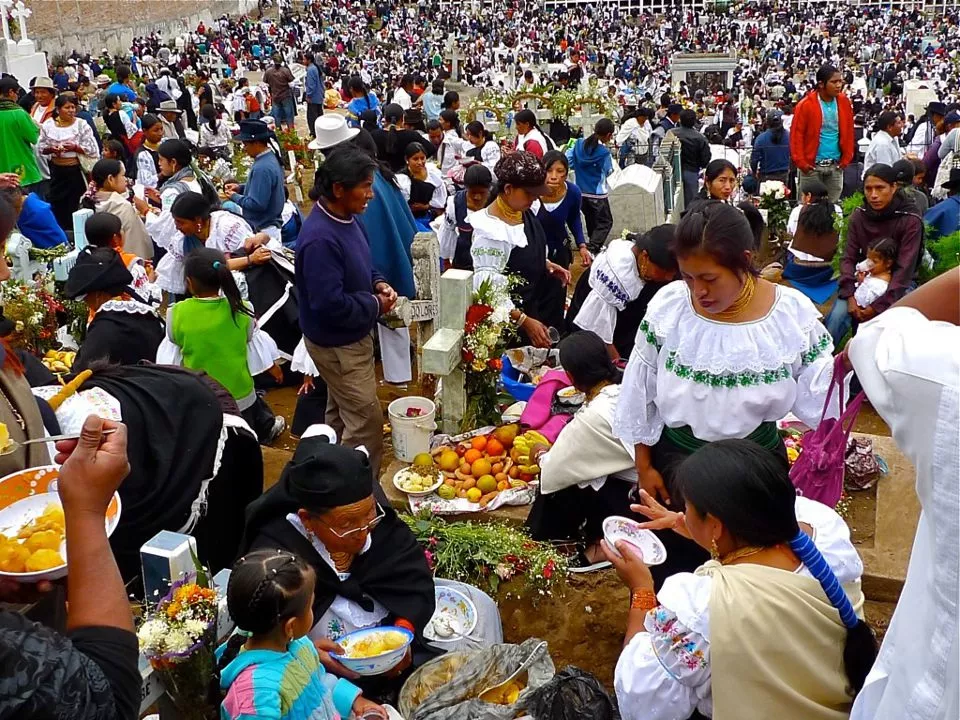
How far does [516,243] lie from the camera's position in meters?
6.12

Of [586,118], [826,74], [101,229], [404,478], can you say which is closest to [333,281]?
[404,478]

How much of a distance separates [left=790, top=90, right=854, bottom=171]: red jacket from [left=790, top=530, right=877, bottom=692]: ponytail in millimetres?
8536

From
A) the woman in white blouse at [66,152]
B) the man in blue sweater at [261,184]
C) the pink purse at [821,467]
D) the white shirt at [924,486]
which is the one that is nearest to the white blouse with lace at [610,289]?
the pink purse at [821,467]

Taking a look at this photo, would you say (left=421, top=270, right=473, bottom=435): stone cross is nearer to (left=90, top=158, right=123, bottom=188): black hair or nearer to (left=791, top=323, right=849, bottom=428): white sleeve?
(left=791, top=323, right=849, bottom=428): white sleeve

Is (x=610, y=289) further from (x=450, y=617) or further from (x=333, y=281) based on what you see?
(x=450, y=617)

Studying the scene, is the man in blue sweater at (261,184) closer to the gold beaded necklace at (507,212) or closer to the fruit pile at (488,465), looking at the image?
the gold beaded necklace at (507,212)

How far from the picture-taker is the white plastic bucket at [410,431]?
5059 millimetres

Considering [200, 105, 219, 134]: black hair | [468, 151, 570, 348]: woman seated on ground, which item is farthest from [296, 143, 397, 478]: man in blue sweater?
[200, 105, 219, 134]: black hair

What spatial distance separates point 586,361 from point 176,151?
4.67 meters

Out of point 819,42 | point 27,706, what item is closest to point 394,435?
point 27,706

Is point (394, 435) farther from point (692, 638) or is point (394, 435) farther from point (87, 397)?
point (692, 638)

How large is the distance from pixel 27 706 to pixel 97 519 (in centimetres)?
45

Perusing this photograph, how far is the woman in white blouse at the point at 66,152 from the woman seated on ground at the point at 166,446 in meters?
7.28

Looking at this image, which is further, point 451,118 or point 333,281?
point 451,118
